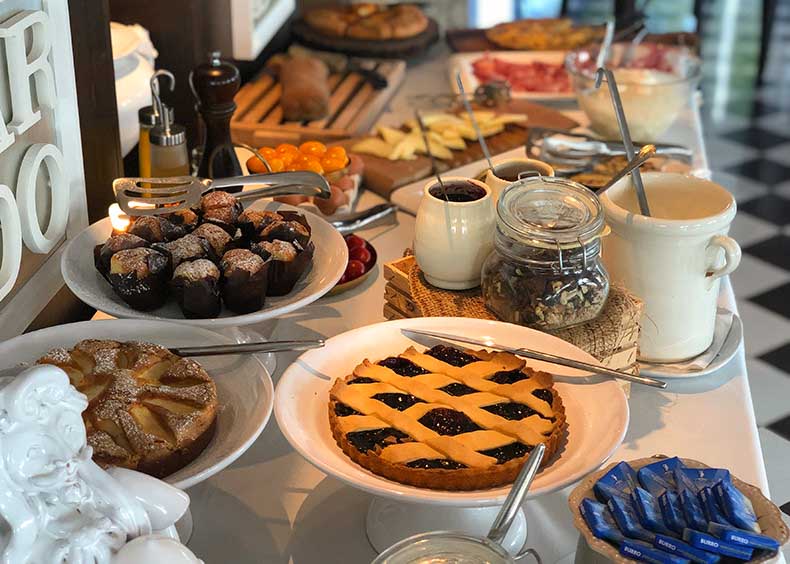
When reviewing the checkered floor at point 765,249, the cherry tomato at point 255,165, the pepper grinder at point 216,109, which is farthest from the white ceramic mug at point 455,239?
the checkered floor at point 765,249

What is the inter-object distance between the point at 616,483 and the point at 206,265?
0.44m

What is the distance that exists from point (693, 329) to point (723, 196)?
0.15 metres

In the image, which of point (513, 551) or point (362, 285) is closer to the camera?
point (513, 551)

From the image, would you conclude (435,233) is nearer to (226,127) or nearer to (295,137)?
(226,127)

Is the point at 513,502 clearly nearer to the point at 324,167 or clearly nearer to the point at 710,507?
the point at 710,507

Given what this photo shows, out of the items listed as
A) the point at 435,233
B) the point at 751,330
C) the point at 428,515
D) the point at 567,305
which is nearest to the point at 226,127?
the point at 435,233

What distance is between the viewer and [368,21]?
230cm

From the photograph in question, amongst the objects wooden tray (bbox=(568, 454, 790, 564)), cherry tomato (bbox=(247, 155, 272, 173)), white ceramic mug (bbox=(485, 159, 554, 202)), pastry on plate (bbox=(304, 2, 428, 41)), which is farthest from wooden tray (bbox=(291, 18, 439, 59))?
wooden tray (bbox=(568, 454, 790, 564))

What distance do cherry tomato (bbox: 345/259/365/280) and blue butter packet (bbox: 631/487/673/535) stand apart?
Result: 0.62 metres

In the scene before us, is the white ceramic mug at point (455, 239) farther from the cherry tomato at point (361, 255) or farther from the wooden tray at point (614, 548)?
the wooden tray at point (614, 548)

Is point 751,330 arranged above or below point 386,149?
below

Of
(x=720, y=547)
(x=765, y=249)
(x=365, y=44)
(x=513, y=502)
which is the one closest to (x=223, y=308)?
(x=513, y=502)

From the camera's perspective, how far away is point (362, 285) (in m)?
1.34

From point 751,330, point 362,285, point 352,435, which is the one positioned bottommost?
point 751,330
